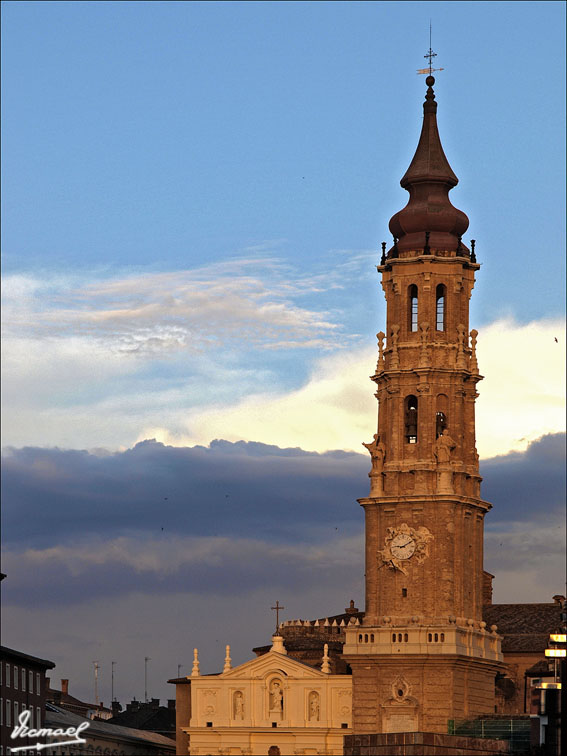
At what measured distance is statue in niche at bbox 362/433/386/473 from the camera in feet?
487

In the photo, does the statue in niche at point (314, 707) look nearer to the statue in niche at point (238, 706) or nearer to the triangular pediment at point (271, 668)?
the triangular pediment at point (271, 668)

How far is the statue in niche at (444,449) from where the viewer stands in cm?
14650

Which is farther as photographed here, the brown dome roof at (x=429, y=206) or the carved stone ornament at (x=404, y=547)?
the brown dome roof at (x=429, y=206)

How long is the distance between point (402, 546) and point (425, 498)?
3.58 metres

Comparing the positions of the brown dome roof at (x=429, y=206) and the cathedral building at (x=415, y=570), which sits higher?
the brown dome roof at (x=429, y=206)

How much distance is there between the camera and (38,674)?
15138 cm

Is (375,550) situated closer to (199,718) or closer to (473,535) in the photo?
(473,535)

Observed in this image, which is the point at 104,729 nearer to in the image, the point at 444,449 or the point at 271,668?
the point at 271,668

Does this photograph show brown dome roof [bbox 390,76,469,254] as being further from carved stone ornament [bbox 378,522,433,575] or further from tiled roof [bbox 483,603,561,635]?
tiled roof [bbox 483,603,561,635]

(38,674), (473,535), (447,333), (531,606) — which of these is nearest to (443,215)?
(447,333)

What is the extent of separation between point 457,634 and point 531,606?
22.2m

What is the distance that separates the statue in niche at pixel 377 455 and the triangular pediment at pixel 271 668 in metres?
14.8

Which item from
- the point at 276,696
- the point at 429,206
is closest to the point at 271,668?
the point at 276,696

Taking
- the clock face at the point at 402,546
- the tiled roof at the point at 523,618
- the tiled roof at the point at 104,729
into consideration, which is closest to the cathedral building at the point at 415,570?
the clock face at the point at 402,546
